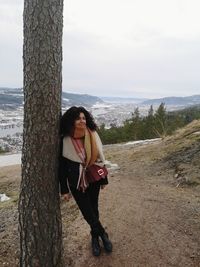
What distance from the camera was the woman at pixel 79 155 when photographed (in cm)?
456

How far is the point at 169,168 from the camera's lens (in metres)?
9.73

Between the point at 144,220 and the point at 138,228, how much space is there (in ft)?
1.05

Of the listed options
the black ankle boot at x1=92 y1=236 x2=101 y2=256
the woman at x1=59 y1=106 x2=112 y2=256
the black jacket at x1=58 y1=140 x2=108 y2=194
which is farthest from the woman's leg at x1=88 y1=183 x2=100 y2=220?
the black ankle boot at x1=92 y1=236 x2=101 y2=256

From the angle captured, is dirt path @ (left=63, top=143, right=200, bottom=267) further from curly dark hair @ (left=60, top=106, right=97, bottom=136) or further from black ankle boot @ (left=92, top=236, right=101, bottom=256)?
curly dark hair @ (left=60, top=106, right=97, bottom=136)

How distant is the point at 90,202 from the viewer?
4.92m

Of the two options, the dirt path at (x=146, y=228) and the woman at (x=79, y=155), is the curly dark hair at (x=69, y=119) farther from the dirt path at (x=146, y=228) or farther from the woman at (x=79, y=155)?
the dirt path at (x=146, y=228)

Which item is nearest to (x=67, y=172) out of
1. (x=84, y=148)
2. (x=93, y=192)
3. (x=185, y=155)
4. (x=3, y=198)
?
(x=84, y=148)

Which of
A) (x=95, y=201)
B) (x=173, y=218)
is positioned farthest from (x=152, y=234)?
(x=95, y=201)

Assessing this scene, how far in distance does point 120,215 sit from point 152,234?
868 millimetres

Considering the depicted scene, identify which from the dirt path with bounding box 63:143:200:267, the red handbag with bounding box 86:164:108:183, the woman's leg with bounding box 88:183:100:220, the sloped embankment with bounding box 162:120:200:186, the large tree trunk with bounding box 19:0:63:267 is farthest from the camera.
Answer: the sloped embankment with bounding box 162:120:200:186

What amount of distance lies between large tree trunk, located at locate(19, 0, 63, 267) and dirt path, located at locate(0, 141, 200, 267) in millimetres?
715

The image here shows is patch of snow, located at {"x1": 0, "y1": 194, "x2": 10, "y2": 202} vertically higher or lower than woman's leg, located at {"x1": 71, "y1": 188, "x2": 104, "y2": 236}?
lower

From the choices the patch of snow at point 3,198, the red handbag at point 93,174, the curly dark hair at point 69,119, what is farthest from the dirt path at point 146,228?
the patch of snow at point 3,198

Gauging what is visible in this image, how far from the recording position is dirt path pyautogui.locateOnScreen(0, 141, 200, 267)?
16.5 feet
